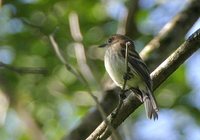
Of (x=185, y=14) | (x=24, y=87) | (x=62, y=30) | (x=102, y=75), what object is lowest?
(x=24, y=87)

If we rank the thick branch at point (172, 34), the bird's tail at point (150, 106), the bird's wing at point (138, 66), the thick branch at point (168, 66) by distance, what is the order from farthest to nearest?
1. the thick branch at point (172, 34)
2. the bird's wing at point (138, 66)
3. the bird's tail at point (150, 106)
4. the thick branch at point (168, 66)

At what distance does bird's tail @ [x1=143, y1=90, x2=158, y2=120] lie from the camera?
4598mm

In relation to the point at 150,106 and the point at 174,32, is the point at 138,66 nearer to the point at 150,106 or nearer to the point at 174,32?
the point at 150,106

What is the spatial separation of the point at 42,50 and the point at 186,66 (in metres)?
2.00

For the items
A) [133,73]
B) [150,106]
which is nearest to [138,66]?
[133,73]

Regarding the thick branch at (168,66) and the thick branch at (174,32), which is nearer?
the thick branch at (168,66)

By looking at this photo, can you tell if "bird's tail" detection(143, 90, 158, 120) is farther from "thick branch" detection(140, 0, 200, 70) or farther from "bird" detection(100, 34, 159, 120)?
"thick branch" detection(140, 0, 200, 70)

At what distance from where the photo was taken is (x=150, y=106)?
4.66 metres

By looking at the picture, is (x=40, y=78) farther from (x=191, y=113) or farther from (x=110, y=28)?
(x=191, y=113)

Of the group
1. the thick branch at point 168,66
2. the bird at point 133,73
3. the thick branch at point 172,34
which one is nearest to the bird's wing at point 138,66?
the bird at point 133,73

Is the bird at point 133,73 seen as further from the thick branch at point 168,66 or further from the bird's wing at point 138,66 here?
the thick branch at point 168,66

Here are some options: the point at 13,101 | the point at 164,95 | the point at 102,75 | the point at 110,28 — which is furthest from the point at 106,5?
the point at 13,101

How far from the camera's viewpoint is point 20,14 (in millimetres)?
7223

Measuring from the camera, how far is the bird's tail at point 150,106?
4598 millimetres
